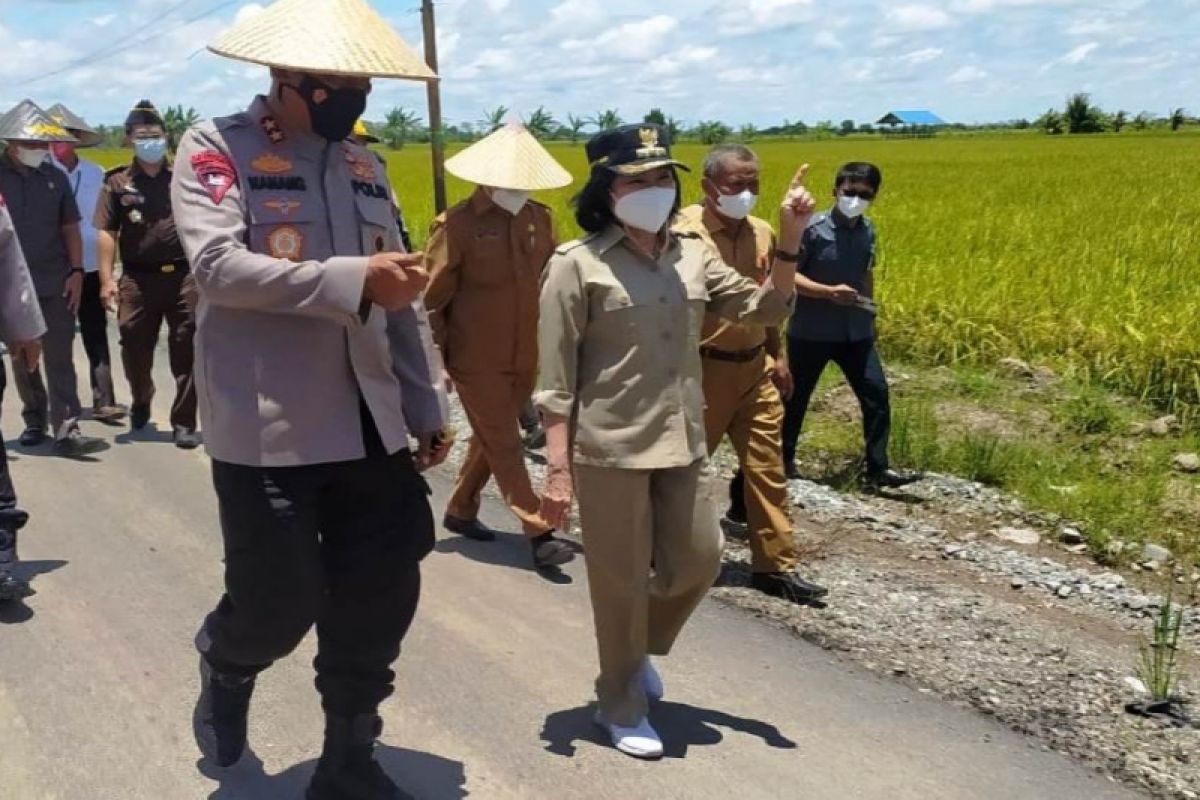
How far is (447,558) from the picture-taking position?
544cm

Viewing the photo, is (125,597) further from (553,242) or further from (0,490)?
(553,242)

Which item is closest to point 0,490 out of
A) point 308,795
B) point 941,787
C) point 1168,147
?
point 308,795

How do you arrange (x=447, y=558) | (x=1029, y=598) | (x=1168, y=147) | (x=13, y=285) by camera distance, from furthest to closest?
(x=1168, y=147) < (x=447, y=558) < (x=1029, y=598) < (x=13, y=285)

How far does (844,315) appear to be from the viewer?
6.46 m

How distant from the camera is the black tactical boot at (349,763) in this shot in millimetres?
3189

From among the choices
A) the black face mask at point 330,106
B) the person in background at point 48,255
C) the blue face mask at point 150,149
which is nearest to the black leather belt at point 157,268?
the person in background at point 48,255

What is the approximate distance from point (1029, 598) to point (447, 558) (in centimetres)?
243

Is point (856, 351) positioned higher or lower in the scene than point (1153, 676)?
higher

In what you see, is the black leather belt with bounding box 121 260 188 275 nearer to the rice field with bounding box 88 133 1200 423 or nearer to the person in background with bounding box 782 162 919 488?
the rice field with bounding box 88 133 1200 423

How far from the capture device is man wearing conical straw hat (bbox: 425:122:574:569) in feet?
17.5

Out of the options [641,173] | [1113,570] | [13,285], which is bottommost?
[1113,570]

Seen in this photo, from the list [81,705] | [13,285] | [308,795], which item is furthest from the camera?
[13,285]

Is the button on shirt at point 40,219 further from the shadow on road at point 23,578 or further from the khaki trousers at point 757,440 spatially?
the khaki trousers at point 757,440

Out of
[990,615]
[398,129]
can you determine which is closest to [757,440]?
[990,615]
